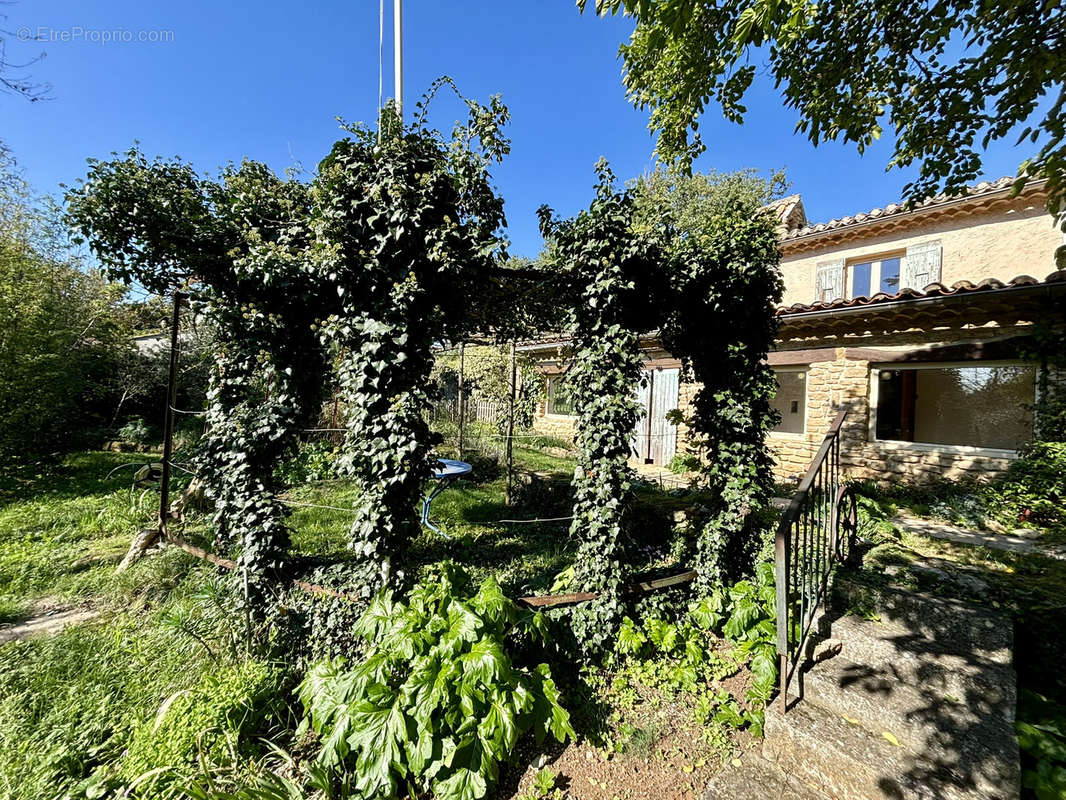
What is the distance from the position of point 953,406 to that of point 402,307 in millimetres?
12167

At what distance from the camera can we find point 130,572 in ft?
13.3

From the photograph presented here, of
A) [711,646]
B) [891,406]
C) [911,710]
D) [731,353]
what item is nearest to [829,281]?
[891,406]

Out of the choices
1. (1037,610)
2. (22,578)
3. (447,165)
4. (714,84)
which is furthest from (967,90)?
(22,578)

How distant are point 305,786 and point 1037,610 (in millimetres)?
4748

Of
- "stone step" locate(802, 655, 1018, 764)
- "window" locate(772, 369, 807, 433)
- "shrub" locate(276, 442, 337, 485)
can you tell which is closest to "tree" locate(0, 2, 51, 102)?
"shrub" locate(276, 442, 337, 485)

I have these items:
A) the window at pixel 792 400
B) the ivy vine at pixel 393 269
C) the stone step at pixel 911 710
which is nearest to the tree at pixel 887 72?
the ivy vine at pixel 393 269

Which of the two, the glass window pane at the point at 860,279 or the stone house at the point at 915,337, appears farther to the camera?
the glass window pane at the point at 860,279

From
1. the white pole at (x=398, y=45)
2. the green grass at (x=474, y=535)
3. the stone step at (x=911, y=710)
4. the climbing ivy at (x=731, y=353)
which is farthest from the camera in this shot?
the green grass at (x=474, y=535)

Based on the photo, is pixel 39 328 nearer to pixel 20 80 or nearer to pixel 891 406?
pixel 20 80

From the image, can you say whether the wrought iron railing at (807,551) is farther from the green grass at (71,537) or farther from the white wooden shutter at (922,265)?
the white wooden shutter at (922,265)

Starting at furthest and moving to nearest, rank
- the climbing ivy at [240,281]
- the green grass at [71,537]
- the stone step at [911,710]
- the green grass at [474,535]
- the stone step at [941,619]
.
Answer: the green grass at [474,535] < the green grass at [71,537] < the climbing ivy at [240,281] < the stone step at [941,619] < the stone step at [911,710]

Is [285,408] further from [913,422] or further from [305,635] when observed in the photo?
[913,422]

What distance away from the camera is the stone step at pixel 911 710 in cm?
195

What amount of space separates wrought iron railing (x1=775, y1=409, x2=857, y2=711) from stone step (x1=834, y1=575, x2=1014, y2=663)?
0.26 m
